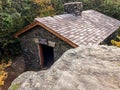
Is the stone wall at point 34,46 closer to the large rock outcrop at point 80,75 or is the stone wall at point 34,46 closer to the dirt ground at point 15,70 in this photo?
the dirt ground at point 15,70

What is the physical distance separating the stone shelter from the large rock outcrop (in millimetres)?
5717

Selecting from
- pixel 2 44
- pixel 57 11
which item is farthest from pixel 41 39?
pixel 57 11

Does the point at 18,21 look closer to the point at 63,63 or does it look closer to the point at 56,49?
the point at 56,49

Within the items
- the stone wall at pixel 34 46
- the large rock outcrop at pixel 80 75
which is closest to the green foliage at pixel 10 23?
the stone wall at pixel 34 46

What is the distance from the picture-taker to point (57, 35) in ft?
29.9

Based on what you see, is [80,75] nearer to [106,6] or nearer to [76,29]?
[76,29]

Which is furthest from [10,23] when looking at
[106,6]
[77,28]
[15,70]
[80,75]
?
[80,75]

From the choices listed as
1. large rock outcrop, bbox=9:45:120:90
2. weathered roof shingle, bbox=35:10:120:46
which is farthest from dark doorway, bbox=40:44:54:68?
large rock outcrop, bbox=9:45:120:90

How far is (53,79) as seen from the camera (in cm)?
225

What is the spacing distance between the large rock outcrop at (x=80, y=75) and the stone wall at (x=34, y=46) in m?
6.33

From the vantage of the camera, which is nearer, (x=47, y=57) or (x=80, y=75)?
(x=80, y=75)

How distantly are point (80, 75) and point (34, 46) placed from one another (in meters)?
8.51

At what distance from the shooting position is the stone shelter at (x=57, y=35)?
918cm

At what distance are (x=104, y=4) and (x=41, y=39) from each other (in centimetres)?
1003
